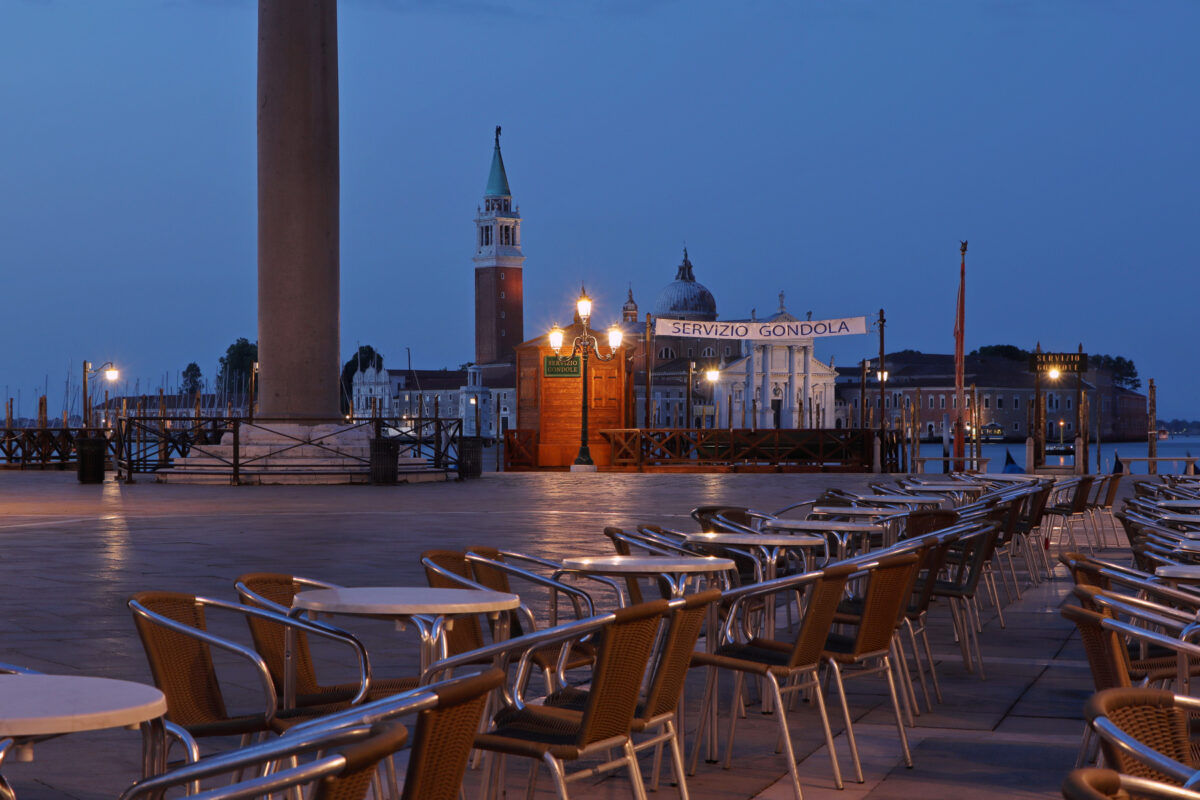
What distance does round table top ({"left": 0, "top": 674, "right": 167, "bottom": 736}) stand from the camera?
2311mm

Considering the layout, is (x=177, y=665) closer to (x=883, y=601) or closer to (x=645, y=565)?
(x=645, y=565)

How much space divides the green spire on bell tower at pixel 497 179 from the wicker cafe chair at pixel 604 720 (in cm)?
9793

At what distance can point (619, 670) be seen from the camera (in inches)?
124

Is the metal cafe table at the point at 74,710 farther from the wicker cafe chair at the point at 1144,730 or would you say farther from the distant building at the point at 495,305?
the distant building at the point at 495,305

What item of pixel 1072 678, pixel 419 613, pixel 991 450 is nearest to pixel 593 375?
pixel 1072 678

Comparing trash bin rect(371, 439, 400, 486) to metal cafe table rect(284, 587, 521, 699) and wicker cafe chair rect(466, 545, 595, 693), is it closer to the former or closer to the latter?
wicker cafe chair rect(466, 545, 595, 693)

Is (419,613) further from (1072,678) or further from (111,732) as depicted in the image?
(1072,678)

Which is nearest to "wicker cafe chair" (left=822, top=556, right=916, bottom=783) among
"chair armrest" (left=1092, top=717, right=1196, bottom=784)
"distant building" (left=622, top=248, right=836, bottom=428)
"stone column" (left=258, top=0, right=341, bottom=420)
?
"chair armrest" (left=1092, top=717, right=1196, bottom=784)

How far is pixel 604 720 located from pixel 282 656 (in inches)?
42.1

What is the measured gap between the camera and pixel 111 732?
4.56 m

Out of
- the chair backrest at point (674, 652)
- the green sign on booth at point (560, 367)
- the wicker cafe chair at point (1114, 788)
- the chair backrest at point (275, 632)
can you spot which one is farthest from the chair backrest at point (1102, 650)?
the green sign on booth at point (560, 367)

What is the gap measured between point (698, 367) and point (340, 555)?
86.1m

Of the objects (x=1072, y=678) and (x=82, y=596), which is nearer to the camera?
(x=1072, y=678)

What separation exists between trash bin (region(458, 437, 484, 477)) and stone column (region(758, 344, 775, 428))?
4084cm
